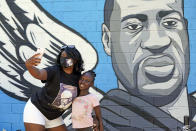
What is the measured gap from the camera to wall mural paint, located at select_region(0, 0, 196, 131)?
16.5 feet

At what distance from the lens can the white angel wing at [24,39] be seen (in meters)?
5.37

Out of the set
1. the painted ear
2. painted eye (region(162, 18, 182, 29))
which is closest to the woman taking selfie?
the painted ear

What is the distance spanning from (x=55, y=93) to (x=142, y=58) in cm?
217

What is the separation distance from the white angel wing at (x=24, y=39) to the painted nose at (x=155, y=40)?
3.86ft

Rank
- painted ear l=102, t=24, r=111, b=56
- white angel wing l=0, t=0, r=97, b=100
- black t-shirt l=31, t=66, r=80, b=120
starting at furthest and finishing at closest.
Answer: white angel wing l=0, t=0, r=97, b=100 → painted ear l=102, t=24, r=111, b=56 → black t-shirt l=31, t=66, r=80, b=120

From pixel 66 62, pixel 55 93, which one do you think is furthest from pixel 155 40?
pixel 55 93

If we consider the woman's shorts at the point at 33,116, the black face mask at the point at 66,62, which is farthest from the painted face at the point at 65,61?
the woman's shorts at the point at 33,116

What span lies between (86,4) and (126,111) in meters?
1.86

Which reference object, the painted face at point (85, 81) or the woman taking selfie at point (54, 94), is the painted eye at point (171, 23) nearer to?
the painted face at point (85, 81)

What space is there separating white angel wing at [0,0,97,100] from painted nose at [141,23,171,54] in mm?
1175

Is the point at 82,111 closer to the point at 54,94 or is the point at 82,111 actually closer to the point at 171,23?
the point at 54,94

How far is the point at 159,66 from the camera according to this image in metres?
5.07

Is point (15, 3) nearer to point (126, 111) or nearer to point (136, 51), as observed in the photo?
point (136, 51)

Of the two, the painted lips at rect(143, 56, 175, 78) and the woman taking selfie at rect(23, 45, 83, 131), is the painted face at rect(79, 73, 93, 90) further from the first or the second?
the painted lips at rect(143, 56, 175, 78)
